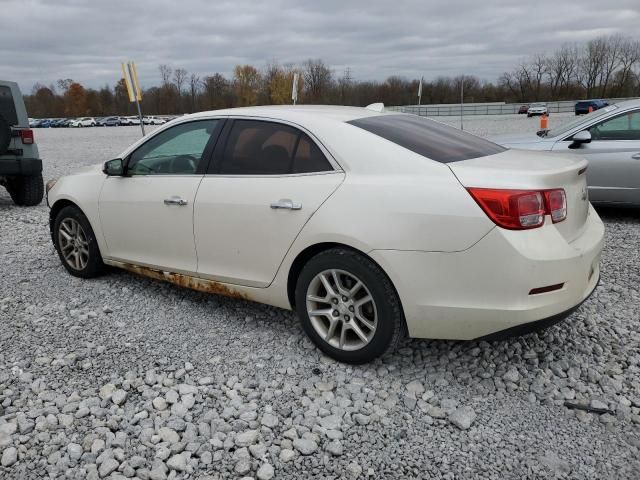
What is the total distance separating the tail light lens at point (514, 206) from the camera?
2695 millimetres

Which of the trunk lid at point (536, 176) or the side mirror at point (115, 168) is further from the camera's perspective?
the side mirror at point (115, 168)

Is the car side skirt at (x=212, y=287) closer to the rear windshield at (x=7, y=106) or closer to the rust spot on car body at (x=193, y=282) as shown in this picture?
the rust spot on car body at (x=193, y=282)

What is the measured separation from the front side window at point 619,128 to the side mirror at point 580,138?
143 millimetres

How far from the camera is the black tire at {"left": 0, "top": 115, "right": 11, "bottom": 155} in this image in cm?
776

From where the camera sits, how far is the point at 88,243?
476cm

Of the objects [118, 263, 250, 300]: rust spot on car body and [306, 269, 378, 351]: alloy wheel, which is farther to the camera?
[118, 263, 250, 300]: rust spot on car body

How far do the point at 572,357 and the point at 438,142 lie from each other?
61.2 inches

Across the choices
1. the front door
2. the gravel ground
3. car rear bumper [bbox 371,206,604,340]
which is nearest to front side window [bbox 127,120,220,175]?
the front door

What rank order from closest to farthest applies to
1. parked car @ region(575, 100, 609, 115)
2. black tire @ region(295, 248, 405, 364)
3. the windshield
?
black tire @ region(295, 248, 405, 364) < the windshield < parked car @ region(575, 100, 609, 115)

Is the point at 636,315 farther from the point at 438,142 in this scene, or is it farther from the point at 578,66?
the point at 578,66

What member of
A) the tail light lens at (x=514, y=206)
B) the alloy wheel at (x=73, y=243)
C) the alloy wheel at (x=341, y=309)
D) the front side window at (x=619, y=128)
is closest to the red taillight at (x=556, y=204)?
the tail light lens at (x=514, y=206)

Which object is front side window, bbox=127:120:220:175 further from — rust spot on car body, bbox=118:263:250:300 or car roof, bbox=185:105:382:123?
rust spot on car body, bbox=118:263:250:300

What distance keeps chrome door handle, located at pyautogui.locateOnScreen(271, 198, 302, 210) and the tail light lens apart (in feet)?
3.31

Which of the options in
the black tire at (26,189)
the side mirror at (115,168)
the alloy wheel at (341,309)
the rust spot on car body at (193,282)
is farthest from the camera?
the black tire at (26,189)
